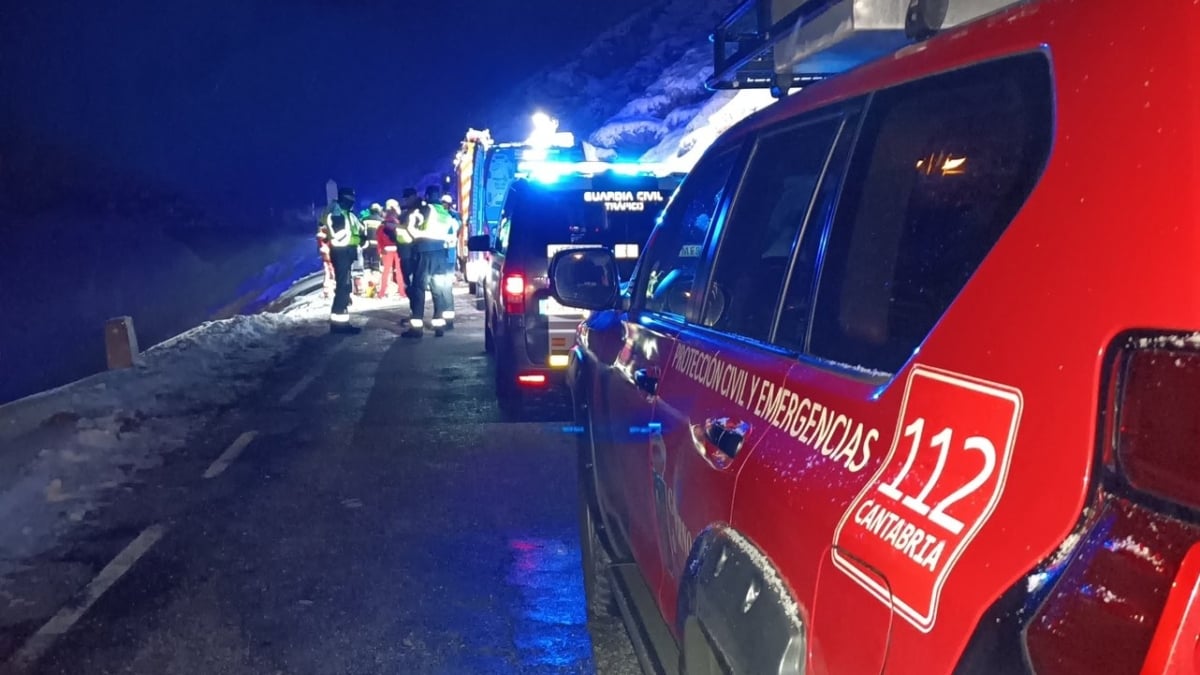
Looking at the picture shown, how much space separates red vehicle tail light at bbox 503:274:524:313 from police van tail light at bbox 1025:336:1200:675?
23.1 feet

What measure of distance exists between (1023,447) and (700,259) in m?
1.91

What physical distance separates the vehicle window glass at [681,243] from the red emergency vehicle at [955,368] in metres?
0.43

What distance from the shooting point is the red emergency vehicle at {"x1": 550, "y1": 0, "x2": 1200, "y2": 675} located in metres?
1.13

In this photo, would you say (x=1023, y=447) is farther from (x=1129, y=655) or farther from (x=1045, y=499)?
(x=1129, y=655)

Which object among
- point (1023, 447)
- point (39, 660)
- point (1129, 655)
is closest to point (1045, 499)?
point (1023, 447)

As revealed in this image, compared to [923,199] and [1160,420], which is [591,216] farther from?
[1160,420]

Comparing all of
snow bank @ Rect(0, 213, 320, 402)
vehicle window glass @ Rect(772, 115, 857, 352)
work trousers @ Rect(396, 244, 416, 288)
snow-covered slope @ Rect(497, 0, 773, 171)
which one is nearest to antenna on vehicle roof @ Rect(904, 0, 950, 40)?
vehicle window glass @ Rect(772, 115, 857, 352)

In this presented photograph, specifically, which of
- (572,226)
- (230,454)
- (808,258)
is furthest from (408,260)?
(808,258)

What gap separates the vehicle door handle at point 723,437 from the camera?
88.6 inches

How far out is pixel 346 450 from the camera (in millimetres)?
7754

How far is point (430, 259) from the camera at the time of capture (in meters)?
14.2

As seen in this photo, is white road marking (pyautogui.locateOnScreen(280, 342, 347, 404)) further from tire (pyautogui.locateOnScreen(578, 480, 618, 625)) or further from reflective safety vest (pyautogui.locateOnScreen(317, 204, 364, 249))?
tire (pyautogui.locateOnScreen(578, 480, 618, 625))

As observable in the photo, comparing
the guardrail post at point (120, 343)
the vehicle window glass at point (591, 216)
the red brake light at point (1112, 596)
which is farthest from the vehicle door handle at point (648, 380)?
the guardrail post at point (120, 343)

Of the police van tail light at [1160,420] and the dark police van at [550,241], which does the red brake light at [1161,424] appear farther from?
the dark police van at [550,241]
